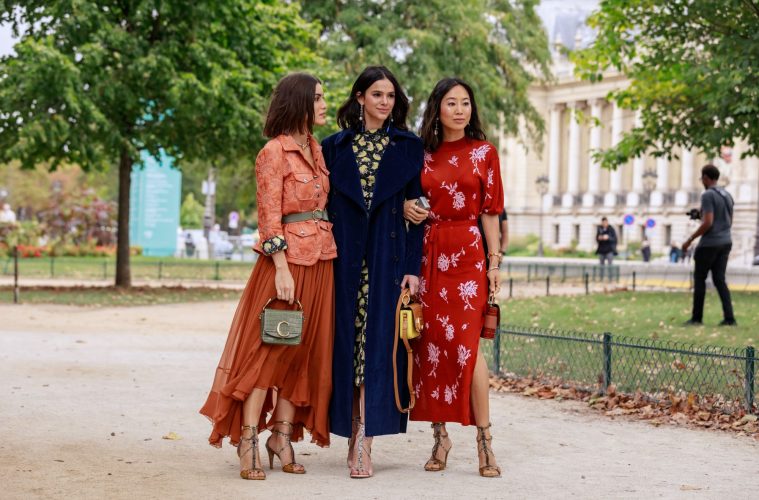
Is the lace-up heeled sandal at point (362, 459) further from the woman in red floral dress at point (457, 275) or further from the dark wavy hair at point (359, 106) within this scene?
the dark wavy hair at point (359, 106)

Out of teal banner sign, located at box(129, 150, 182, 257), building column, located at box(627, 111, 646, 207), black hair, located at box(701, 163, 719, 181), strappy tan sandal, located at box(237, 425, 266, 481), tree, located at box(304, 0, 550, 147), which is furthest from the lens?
building column, located at box(627, 111, 646, 207)

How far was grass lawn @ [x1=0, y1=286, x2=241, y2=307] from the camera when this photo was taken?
22.5m

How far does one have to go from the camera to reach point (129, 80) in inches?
949

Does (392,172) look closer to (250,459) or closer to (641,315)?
(250,459)

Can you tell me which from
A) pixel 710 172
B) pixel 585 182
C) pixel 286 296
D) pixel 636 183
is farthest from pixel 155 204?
pixel 585 182

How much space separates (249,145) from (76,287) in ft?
15.5

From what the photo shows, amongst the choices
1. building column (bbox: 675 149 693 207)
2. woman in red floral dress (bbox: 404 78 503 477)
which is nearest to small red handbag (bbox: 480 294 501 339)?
woman in red floral dress (bbox: 404 78 503 477)

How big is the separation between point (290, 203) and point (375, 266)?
57 cm

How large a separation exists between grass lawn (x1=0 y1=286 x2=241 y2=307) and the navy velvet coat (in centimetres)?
1568

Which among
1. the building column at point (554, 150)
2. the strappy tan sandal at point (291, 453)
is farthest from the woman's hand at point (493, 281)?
the building column at point (554, 150)

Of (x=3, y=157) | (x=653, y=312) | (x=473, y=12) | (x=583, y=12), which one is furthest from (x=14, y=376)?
(x=583, y=12)

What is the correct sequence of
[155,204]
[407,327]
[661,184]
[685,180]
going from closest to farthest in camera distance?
[407,327]
[155,204]
[685,180]
[661,184]

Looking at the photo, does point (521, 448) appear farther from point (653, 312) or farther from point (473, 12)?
point (473, 12)

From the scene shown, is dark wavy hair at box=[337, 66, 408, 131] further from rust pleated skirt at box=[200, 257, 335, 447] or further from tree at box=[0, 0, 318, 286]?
tree at box=[0, 0, 318, 286]
